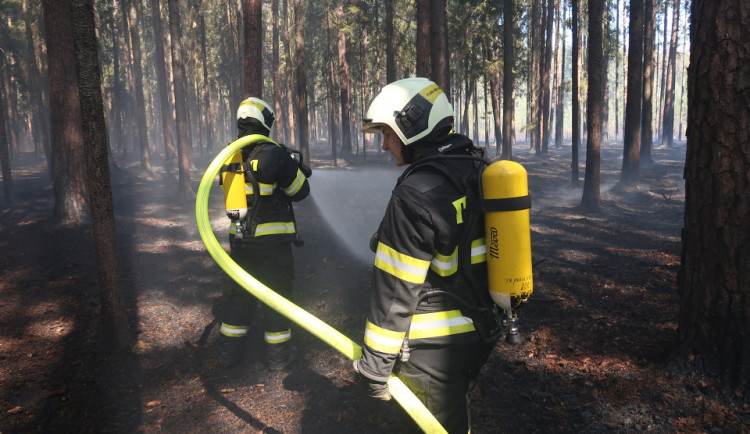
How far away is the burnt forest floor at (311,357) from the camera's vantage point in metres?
3.77

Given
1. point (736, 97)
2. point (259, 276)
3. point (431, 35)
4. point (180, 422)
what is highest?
point (431, 35)

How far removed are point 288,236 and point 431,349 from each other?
286 cm

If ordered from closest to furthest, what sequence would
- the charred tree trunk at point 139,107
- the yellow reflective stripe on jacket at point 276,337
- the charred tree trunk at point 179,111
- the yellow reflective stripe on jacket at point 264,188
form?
1. the yellow reflective stripe on jacket at point 264,188
2. the yellow reflective stripe on jacket at point 276,337
3. the charred tree trunk at point 179,111
4. the charred tree trunk at point 139,107

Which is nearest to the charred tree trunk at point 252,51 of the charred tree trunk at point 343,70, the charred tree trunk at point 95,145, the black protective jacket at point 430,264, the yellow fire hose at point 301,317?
the charred tree trunk at point 95,145

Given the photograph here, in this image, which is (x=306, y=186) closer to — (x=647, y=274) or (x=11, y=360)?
(x=11, y=360)

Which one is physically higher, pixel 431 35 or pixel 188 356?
pixel 431 35

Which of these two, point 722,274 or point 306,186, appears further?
point 306,186

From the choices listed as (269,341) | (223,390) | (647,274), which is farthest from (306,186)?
(647,274)

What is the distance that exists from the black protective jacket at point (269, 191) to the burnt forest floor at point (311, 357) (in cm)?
153

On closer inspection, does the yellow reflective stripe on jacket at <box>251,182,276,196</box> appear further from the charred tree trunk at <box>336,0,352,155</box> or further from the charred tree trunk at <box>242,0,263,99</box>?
the charred tree trunk at <box>336,0,352,155</box>

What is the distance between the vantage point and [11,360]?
490 centimetres

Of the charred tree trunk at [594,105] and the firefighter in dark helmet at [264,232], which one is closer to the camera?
the firefighter in dark helmet at [264,232]

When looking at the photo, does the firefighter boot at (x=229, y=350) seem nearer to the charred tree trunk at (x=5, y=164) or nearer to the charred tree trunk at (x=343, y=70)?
the charred tree trunk at (x=5, y=164)

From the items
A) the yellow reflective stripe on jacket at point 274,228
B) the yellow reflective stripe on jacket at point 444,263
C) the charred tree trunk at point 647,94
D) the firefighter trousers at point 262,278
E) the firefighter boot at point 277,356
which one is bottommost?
the firefighter boot at point 277,356
